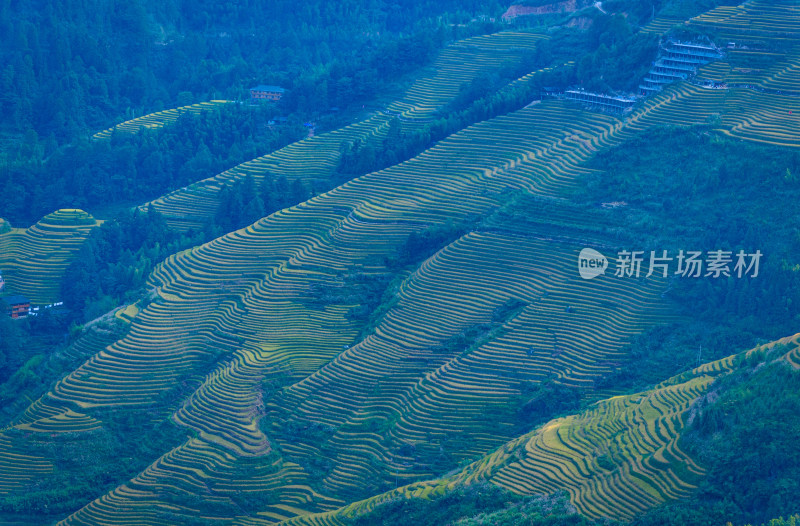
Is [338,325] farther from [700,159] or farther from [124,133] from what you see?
[124,133]

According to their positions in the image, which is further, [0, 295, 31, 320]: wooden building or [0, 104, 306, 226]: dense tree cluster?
[0, 104, 306, 226]: dense tree cluster

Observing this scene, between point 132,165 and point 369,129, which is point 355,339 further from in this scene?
point 132,165

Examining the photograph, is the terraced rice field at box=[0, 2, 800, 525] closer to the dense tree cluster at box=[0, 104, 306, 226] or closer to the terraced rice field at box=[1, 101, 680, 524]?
the terraced rice field at box=[1, 101, 680, 524]

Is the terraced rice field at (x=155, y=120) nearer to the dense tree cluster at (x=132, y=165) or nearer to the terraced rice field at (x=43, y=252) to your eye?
the dense tree cluster at (x=132, y=165)

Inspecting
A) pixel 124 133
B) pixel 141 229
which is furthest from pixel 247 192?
pixel 124 133


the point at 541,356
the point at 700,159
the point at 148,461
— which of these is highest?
the point at 700,159

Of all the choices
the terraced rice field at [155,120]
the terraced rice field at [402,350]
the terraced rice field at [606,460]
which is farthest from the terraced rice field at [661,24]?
the terraced rice field at [155,120]

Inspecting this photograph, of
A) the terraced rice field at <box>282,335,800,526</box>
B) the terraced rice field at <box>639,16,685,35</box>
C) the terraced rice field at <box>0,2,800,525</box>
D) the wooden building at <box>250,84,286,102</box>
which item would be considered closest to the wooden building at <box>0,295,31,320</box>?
the terraced rice field at <box>0,2,800,525</box>
